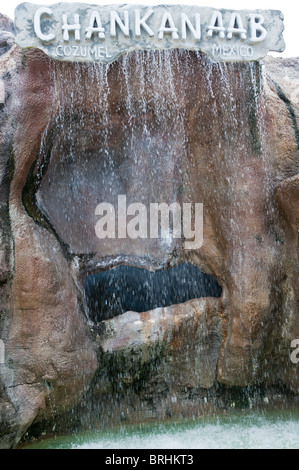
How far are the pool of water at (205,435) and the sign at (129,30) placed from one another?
2.79m

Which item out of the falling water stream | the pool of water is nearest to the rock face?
the falling water stream

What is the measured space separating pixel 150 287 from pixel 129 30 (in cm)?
217

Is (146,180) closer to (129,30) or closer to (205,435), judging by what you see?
(129,30)

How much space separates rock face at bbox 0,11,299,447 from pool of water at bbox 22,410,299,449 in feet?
0.85

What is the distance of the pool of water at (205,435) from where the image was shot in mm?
4262

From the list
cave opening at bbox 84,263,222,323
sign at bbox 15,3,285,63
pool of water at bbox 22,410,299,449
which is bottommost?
pool of water at bbox 22,410,299,449

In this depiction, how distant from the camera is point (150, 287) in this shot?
5.23 metres

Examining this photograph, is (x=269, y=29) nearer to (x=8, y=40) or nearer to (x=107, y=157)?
(x=107, y=157)

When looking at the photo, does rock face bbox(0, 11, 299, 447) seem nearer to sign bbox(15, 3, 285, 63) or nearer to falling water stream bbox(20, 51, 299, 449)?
falling water stream bbox(20, 51, 299, 449)

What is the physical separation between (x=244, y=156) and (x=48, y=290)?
191 centimetres

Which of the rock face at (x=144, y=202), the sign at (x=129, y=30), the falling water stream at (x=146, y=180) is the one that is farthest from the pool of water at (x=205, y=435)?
the sign at (x=129, y=30)

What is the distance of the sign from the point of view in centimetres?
419

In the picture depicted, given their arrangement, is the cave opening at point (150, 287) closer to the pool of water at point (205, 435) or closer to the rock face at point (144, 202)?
the rock face at point (144, 202)

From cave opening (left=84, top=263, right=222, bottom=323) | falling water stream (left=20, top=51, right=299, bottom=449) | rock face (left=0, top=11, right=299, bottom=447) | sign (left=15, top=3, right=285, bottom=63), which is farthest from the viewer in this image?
cave opening (left=84, top=263, right=222, bottom=323)
